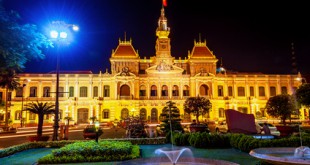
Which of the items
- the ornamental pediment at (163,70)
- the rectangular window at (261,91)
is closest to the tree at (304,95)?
the ornamental pediment at (163,70)

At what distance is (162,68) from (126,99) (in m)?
9.21

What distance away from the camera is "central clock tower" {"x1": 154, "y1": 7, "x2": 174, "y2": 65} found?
54344 mm

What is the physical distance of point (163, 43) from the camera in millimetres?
56656

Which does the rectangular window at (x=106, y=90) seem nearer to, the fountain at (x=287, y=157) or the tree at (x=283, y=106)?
the tree at (x=283, y=106)

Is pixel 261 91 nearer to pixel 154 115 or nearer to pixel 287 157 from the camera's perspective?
pixel 154 115

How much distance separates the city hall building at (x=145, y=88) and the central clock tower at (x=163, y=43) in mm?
196

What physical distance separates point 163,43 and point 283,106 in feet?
97.6

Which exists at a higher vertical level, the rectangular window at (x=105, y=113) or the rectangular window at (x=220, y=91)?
the rectangular window at (x=220, y=91)

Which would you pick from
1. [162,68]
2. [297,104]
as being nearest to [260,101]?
[162,68]

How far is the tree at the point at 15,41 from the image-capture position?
335 inches

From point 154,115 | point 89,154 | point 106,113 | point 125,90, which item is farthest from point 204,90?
point 89,154

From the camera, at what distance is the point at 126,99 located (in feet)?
168

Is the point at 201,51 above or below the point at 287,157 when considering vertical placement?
above

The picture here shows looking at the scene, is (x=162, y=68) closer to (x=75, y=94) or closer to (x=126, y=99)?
(x=126, y=99)
